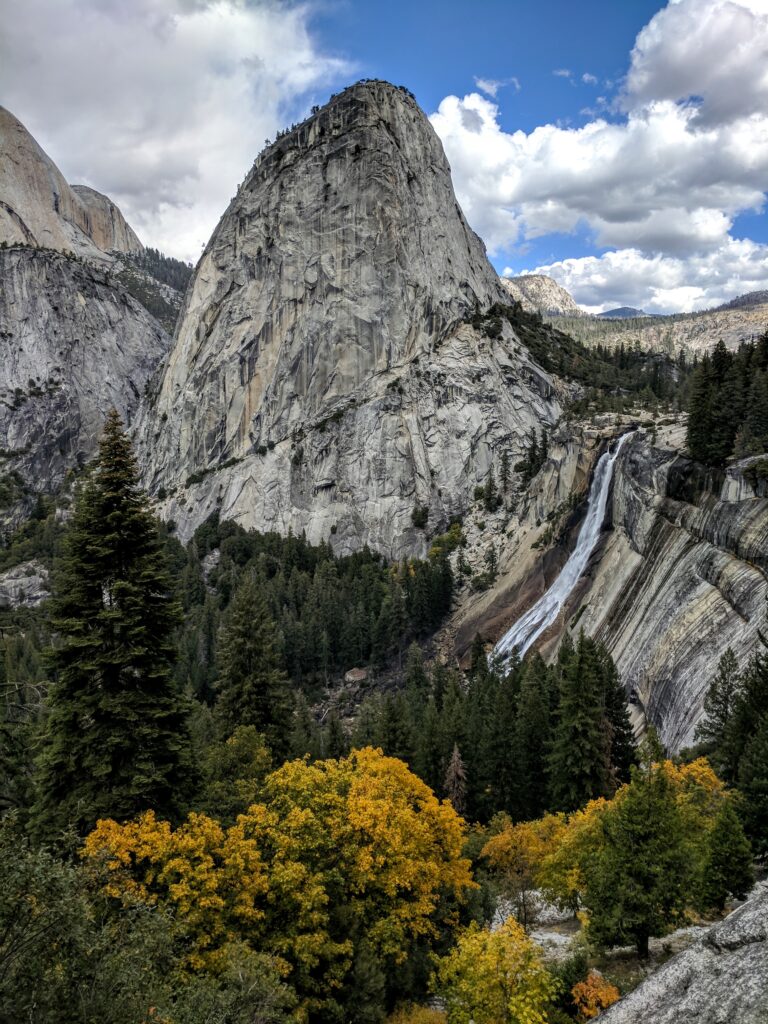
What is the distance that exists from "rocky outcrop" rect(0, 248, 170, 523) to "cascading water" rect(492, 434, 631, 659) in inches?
5252

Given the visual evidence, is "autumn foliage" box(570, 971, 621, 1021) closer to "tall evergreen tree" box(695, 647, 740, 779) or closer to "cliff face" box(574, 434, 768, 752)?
"tall evergreen tree" box(695, 647, 740, 779)

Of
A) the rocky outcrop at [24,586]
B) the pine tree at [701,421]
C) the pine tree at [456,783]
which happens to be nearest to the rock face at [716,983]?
the pine tree at [456,783]

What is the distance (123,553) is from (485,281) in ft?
489

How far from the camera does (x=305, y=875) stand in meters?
12.8

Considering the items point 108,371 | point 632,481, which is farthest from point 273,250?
point 632,481

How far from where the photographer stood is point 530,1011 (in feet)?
37.3

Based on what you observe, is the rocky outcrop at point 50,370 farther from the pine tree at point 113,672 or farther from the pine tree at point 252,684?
the pine tree at point 113,672

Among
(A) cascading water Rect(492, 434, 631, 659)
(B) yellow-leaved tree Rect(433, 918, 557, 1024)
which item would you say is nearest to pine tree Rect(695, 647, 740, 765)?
(B) yellow-leaved tree Rect(433, 918, 557, 1024)

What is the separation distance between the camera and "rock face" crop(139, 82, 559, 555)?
114250mm

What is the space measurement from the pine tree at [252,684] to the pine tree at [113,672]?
965cm

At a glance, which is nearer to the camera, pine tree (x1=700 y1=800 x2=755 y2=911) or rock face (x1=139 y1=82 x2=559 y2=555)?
pine tree (x1=700 y1=800 x2=755 y2=911)

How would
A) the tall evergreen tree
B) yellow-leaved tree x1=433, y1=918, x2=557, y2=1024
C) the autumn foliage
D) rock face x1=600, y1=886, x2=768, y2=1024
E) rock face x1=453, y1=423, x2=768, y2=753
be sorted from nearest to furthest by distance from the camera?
rock face x1=600, y1=886, x2=768, y2=1024 → yellow-leaved tree x1=433, y1=918, x2=557, y2=1024 → the autumn foliage → the tall evergreen tree → rock face x1=453, y1=423, x2=768, y2=753

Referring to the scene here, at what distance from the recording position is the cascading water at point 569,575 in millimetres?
63250

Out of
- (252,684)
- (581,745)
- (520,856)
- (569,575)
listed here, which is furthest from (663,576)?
(252,684)
